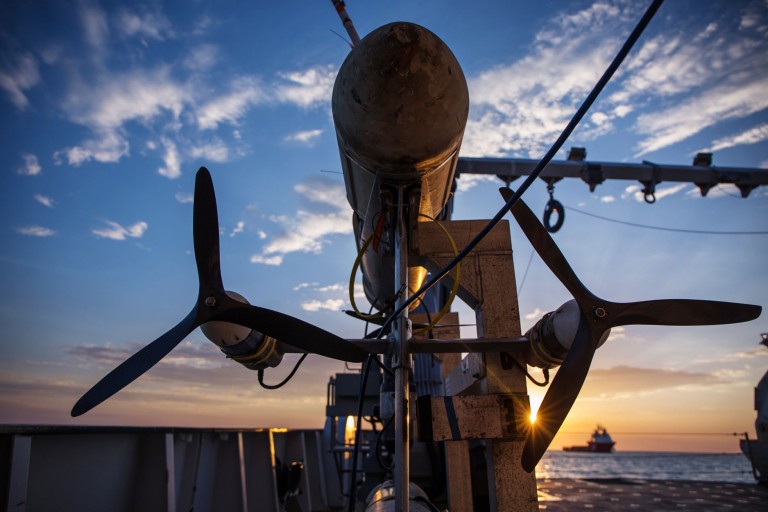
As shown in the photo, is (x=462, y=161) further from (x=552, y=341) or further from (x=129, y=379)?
(x=129, y=379)

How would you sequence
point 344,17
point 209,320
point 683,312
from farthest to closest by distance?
point 344,17 → point 683,312 → point 209,320

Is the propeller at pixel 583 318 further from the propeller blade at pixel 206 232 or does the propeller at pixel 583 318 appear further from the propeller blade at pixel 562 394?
the propeller blade at pixel 206 232

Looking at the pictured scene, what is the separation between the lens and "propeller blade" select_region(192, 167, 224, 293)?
2.38 metres

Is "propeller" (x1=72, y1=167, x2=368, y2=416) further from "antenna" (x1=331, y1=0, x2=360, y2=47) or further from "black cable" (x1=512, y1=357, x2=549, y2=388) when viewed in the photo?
"antenna" (x1=331, y1=0, x2=360, y2=47)

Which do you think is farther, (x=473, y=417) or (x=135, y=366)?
(x=473, y=417)

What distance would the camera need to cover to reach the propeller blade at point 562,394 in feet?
7.63

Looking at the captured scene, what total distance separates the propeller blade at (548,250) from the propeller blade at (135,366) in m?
2.10

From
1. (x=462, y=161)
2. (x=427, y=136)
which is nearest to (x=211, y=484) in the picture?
(x=427, y=136)

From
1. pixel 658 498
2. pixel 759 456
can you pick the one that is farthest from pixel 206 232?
pixel 759 456

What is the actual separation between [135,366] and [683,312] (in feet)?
10.6

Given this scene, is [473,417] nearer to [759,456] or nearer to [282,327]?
[282,327]

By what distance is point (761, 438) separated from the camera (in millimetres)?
13367

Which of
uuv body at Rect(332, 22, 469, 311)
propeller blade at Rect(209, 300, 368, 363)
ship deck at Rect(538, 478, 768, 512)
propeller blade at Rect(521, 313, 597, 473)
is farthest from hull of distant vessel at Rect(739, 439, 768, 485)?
propeller blade at Rect(209, 300, 368, 363)

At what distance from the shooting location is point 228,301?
233 centimetres
